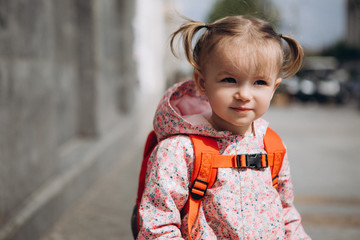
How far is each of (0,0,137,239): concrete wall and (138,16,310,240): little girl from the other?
1828 mm

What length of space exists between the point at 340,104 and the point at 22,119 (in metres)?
19.3

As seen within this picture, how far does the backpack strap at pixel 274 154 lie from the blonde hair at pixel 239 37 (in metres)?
0.29

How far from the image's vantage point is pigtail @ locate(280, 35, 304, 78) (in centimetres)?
181

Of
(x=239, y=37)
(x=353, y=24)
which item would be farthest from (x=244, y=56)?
(x=353, y=24)

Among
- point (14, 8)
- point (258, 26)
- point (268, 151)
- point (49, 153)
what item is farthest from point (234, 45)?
point (49, 153)

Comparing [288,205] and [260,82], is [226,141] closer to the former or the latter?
[260,82]

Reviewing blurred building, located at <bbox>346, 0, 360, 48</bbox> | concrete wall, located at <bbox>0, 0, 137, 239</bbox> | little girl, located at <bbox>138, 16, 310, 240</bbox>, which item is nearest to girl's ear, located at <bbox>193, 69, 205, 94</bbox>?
little girl, located at <bbox>138, 16, 310, 240</bbox>

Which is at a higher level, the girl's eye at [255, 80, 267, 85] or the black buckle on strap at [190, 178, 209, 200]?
the girl's eye at [255, 80, 267, 85]

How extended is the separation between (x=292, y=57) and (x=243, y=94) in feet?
1.13

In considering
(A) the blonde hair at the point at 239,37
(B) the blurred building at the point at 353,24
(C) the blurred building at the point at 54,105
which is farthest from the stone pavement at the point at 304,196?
(B) the blurred building at the point at 353,24

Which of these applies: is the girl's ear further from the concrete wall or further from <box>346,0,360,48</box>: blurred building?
<box>346,0,360,48</box>: blurred building

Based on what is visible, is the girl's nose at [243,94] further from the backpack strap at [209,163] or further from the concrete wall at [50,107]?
the concrete wall at [50,107]

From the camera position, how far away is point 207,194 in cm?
171

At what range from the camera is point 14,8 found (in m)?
3.25
